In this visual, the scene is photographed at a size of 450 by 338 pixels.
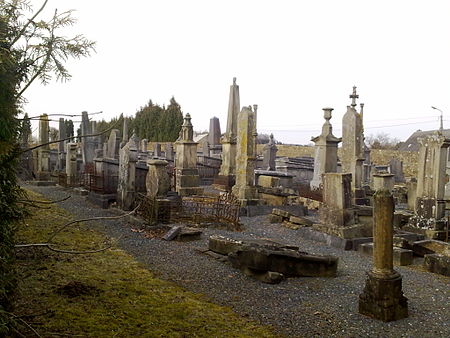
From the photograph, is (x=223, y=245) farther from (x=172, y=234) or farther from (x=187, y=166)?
(x=187, y=166)

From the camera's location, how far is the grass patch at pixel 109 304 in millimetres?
4375

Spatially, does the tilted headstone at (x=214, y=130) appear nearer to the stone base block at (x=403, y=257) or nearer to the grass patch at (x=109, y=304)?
the stone base block at (x=403, y=257)

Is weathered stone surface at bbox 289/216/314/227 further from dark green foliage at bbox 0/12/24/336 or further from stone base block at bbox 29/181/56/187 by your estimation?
stone base block at bbox 29/181/56/187

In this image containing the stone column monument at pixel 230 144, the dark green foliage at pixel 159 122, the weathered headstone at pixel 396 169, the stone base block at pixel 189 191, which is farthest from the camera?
the dark green foliage at pixel 159 122

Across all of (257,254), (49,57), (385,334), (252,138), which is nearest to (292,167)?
(252,138)

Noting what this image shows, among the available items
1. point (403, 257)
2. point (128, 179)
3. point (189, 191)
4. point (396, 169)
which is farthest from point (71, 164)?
point (396, 169)

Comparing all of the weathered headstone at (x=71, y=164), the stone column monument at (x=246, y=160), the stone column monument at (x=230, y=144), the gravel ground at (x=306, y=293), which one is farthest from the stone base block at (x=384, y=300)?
the weathered headstone at (x=71, y=164)

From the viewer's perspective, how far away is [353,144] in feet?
47.7

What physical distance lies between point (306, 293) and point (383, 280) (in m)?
1.26

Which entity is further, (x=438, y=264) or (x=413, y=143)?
(x=413, y=143)

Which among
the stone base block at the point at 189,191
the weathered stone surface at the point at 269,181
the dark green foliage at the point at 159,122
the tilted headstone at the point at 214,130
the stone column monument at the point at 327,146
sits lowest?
the stone base block at the point at 189,191

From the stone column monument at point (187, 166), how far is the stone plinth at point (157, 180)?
Result: 5.08m

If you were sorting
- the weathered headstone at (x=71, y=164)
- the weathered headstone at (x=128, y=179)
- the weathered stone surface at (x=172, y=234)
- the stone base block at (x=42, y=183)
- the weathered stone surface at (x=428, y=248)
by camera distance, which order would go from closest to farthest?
the weathered stone surface at (x=428, y=248) → the weathered stone surface at (x=172, y=234) → the weathered headstone at (x=128, y=179) → the weathered headstone at (x=71, y=164) → the stone base block at (x=42, y=183)

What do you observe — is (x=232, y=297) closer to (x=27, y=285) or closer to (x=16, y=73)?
(x=27, y=285)
